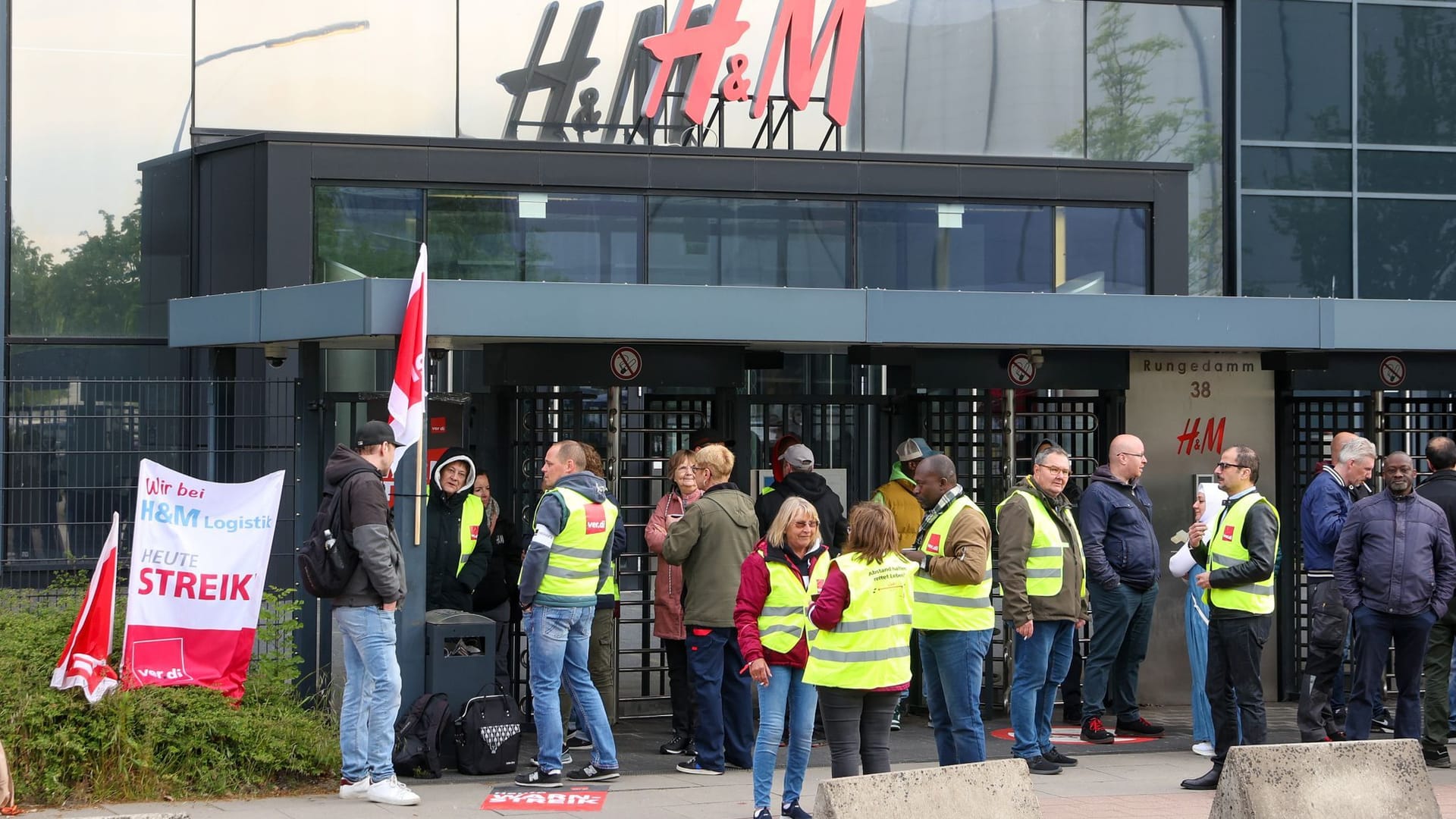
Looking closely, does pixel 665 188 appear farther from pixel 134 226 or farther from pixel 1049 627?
pixel 1049 627

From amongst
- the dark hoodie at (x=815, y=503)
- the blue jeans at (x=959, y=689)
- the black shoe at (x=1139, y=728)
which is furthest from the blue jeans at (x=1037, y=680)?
the black shoe at (x=1139, y=728)

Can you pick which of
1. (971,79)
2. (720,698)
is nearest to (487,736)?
(720,698)

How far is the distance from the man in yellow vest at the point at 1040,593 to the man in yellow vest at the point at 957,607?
2.56 ft

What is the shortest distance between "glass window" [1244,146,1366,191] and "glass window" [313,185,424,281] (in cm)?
825

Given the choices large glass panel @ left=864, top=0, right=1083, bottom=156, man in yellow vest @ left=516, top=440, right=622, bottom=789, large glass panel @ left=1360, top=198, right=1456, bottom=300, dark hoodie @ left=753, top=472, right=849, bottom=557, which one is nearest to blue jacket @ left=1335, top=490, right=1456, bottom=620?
dark hoodie @ left=753, top=472, right=849, bottom=557

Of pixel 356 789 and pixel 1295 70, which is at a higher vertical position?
pixel 1295 70

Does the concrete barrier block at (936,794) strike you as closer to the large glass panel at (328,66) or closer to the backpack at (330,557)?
the backpack at (330,557)

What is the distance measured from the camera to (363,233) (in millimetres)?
12938

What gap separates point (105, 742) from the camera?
8.37 m

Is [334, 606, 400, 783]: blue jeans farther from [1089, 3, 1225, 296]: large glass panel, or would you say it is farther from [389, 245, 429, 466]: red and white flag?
[1089, 3, 1225, 296]: large glass panel

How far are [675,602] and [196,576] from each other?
9.49 ft

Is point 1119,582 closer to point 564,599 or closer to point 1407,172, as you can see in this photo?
point 564,599

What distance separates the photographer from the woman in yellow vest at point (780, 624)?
313 inches

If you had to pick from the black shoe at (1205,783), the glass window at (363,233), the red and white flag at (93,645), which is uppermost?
the glass window at (363,233)
